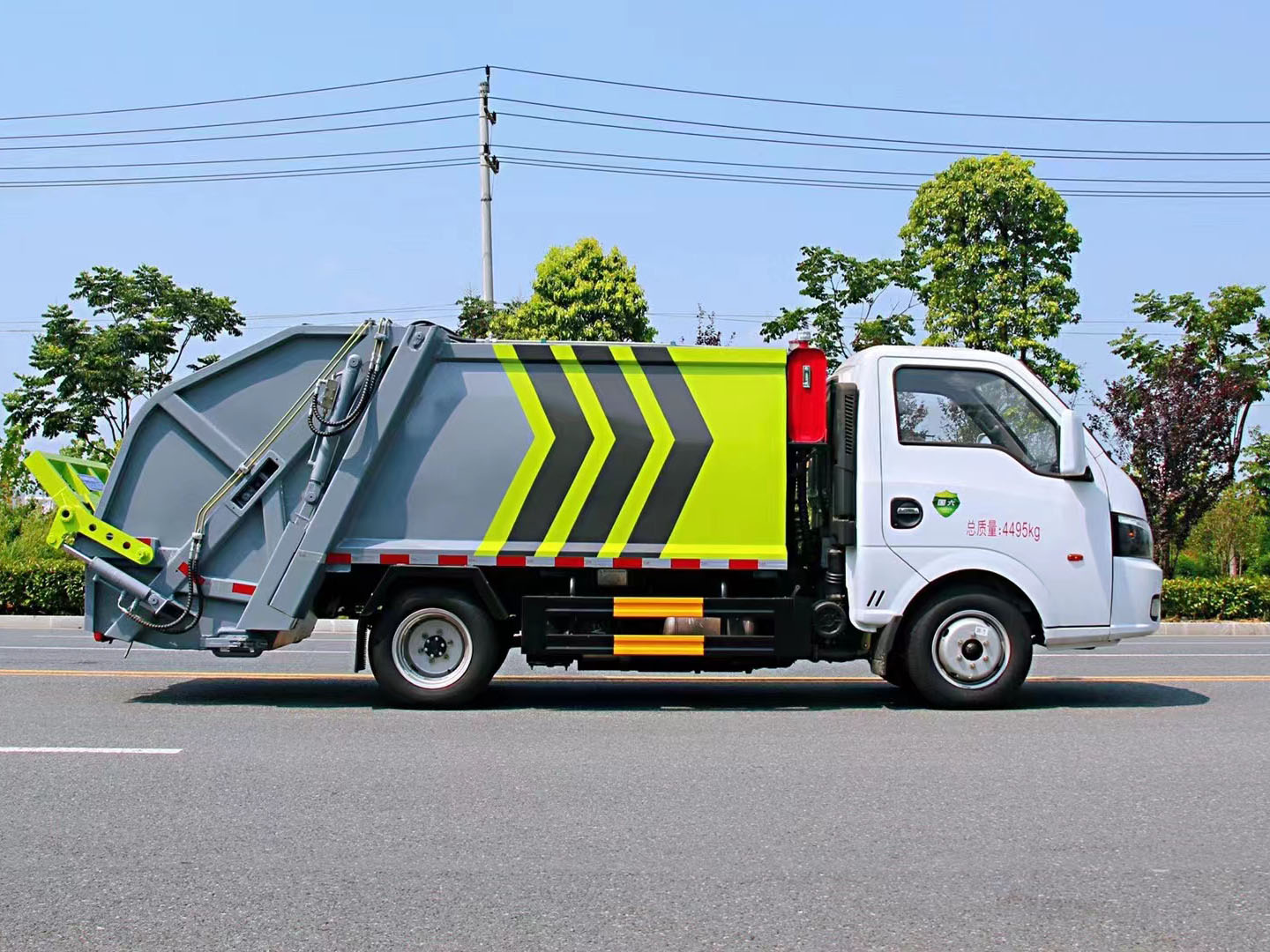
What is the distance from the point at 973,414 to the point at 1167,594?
1046 centimetres

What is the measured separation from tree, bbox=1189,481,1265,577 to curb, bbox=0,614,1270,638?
50.0 ft

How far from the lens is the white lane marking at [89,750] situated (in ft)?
24.8

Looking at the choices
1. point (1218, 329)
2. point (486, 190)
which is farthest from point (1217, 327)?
point (486, 190)

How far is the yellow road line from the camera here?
1086 centimetres

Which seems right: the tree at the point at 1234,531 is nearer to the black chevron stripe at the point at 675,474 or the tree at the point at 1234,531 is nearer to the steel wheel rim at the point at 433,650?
the black chevron stripe at the point at 675,474

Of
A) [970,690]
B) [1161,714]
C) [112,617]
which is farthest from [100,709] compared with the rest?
[1161,714]

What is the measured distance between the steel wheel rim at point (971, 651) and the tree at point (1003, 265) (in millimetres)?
14744

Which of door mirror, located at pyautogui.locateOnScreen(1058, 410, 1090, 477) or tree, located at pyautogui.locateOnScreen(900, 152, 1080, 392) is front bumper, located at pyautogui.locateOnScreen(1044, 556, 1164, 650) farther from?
tree, located at pyautogui.locateOnScreen(900, 152, 1080, 392)

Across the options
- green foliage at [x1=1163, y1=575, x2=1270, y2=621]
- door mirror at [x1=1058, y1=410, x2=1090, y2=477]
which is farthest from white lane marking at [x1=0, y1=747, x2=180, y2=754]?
green foliage at [x1=1163, y1=575, x2=1270, y2=621]

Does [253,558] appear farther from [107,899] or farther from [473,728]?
[107,899]

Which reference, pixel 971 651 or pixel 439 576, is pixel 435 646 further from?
pixel 971 651

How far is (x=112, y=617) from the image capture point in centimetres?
932

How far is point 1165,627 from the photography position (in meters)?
17.3

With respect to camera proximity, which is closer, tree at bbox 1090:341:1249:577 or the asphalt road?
the asphalt road
